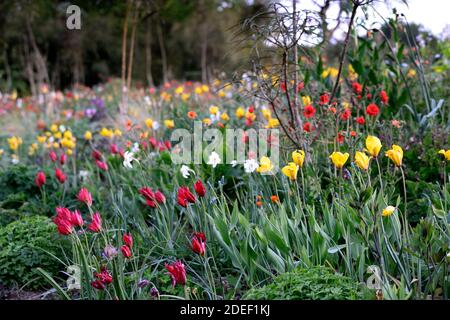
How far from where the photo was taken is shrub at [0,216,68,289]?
2561 mm

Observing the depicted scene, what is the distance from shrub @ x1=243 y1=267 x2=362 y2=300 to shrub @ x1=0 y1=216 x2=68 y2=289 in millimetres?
1169

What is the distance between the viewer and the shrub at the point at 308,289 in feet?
5.60

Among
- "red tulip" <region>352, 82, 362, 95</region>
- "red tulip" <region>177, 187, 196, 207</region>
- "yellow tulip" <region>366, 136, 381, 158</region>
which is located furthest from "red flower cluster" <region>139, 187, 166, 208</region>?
"red tulip" <region>352, 82, 362, 95</region>

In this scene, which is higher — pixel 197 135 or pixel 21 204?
pixel 197 135

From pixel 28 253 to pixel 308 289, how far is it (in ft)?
4.97

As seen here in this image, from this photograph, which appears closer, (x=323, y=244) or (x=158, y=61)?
(x=323, y=244)

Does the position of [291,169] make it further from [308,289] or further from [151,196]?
[151,196]

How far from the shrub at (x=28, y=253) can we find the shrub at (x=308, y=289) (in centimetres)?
117

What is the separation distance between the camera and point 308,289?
1.75 metres

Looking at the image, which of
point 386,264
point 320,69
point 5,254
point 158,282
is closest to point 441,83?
point 320,69
